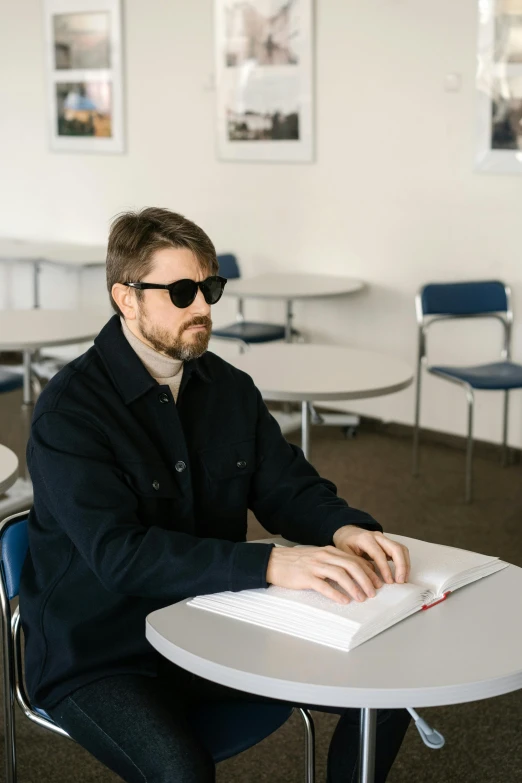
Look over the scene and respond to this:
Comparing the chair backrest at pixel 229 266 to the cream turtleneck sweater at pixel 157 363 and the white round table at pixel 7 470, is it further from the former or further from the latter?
the cream turtleneck sweater at pixel 157 363

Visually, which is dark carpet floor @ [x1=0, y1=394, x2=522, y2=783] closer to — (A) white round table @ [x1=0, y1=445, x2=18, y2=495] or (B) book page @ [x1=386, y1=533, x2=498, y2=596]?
(B) book page @ [x1=386, y1=533, x2=498, y2=596]

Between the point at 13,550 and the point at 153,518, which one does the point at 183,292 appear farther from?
the point at 13,550

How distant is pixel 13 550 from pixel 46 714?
0.29 meters

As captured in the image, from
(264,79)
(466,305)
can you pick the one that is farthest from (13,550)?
(264,79)

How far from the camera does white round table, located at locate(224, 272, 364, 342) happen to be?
5.08 m

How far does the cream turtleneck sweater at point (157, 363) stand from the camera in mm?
1828

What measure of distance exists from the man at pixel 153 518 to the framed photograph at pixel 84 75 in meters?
5.08

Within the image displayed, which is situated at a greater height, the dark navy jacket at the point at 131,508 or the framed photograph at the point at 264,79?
the framed photograph at the point at 264,79

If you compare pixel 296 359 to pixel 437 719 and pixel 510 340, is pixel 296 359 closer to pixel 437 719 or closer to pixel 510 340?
pixel 437 719

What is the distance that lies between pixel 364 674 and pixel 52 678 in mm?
602

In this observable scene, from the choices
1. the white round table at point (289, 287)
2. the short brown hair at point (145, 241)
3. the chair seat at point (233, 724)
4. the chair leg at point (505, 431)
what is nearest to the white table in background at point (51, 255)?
the white round table at point (289, 287)

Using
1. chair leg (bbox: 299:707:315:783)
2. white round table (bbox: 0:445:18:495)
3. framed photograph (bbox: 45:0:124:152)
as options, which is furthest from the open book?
framed photograph (bbox: 45:0:124:152)

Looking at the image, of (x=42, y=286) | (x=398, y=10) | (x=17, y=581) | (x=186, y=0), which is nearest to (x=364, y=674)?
(x=17, y=581)

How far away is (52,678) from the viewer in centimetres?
167
